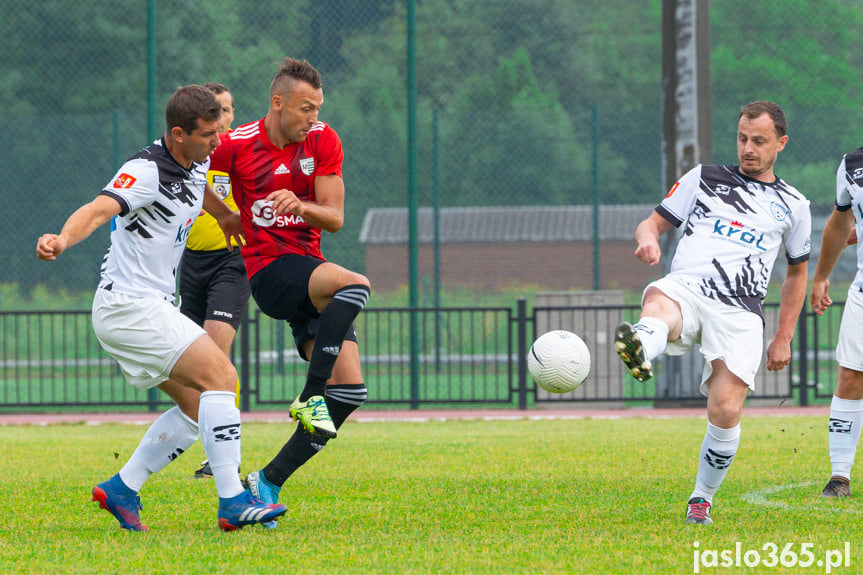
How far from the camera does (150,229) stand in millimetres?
5215

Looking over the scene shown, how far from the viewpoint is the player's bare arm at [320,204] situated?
5.18 meters

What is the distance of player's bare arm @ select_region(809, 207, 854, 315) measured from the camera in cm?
634

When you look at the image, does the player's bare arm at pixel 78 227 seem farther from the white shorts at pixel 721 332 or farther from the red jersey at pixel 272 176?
the white shorts at pixel 721 332

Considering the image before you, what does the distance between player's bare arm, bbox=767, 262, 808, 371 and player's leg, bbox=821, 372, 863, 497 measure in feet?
3.45

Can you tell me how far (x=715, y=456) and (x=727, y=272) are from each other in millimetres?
870

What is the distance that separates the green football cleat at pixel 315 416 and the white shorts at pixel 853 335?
9.79ft

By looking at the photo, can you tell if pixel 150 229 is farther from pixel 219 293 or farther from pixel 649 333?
pixel 649 333

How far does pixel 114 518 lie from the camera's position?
18.9ft

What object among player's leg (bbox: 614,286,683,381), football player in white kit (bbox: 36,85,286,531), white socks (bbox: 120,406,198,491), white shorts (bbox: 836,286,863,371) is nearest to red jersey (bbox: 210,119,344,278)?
football player in white kit (bbox: 36,85,286,531)

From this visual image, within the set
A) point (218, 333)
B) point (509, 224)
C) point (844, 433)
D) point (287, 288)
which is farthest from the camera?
point (509, 224)

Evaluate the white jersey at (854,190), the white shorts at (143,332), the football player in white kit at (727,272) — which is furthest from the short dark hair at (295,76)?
the white jersey at (854,190)

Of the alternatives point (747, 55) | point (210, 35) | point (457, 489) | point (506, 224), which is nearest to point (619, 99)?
point (747, 55)

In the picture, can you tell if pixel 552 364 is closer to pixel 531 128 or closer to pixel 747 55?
pixel 531 128

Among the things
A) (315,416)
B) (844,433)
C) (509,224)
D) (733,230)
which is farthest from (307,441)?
(509,224)
